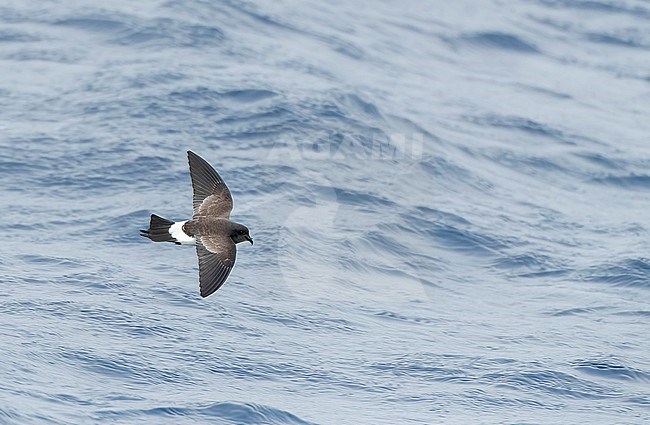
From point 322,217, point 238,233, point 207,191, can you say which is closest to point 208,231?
point 238,233

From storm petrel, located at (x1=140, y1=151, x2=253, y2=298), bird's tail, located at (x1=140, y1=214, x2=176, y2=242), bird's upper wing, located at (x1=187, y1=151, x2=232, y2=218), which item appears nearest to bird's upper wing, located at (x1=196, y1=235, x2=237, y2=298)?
storm petrel, located at (x1=140, y1=151, x2=253, y2=298)

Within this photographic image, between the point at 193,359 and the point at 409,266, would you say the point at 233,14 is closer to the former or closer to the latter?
the point at 409,266

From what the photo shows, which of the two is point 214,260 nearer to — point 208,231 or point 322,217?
point 208,231

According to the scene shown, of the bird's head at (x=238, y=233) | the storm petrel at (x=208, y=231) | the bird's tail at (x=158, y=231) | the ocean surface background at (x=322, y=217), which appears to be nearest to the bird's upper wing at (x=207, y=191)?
the storm petrel at (x=208, y=231)

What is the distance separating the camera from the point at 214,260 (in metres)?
10.4

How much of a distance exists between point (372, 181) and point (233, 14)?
242 inches

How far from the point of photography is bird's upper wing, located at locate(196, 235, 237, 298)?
1005 cm

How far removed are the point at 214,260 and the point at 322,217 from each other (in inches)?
217

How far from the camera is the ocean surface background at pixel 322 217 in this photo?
11.6 metres

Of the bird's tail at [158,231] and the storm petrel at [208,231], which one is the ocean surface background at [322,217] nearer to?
the storm petrel at [208,231]

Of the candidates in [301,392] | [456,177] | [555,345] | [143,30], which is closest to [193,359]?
[301,392]

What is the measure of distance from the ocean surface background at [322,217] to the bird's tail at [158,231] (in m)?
1.39

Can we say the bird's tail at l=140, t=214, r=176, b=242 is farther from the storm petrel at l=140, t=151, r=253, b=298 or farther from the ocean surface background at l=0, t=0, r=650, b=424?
the ocean surface background at l=0, t=0, r=650, b=424

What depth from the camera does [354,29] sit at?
915 inches
